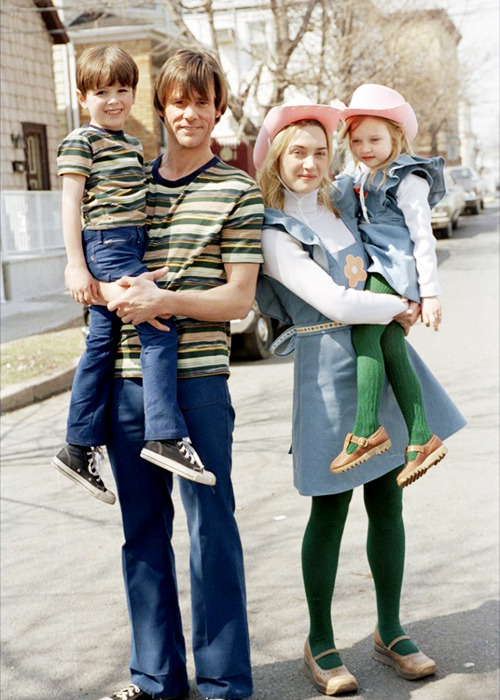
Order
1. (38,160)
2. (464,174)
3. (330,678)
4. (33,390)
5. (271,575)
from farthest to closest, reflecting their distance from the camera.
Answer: (464,174)
(38,160)
(33,390)
(271,575)
(330,678)

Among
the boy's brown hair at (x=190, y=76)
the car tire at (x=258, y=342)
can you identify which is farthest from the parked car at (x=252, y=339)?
the boy's brown hair at (x=190, y=76)

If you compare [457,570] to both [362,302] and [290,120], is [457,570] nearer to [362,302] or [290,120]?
[362,302]

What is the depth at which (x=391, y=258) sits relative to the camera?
11.0 feet

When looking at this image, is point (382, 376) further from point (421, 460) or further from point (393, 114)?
point (393, 114)

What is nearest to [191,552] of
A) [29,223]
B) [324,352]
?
[324,352]

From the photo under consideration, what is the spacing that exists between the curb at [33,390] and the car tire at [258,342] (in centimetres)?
194

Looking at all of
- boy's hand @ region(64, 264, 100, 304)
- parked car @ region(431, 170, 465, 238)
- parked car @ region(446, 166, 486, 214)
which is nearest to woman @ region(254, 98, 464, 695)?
boy's hand @ region(64, 264, 100, 304)

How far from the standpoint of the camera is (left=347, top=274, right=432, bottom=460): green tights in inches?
131

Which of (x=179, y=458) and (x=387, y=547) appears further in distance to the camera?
(x=387, y=547)

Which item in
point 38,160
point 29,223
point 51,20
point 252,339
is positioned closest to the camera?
point 252,339

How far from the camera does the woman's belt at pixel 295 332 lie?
11.3 feet

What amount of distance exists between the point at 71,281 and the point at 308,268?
29.7 inches

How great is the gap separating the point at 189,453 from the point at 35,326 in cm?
1100

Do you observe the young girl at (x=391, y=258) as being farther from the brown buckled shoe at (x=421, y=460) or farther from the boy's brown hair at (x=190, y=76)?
the boy's brown hair at (x=190, y=76)
